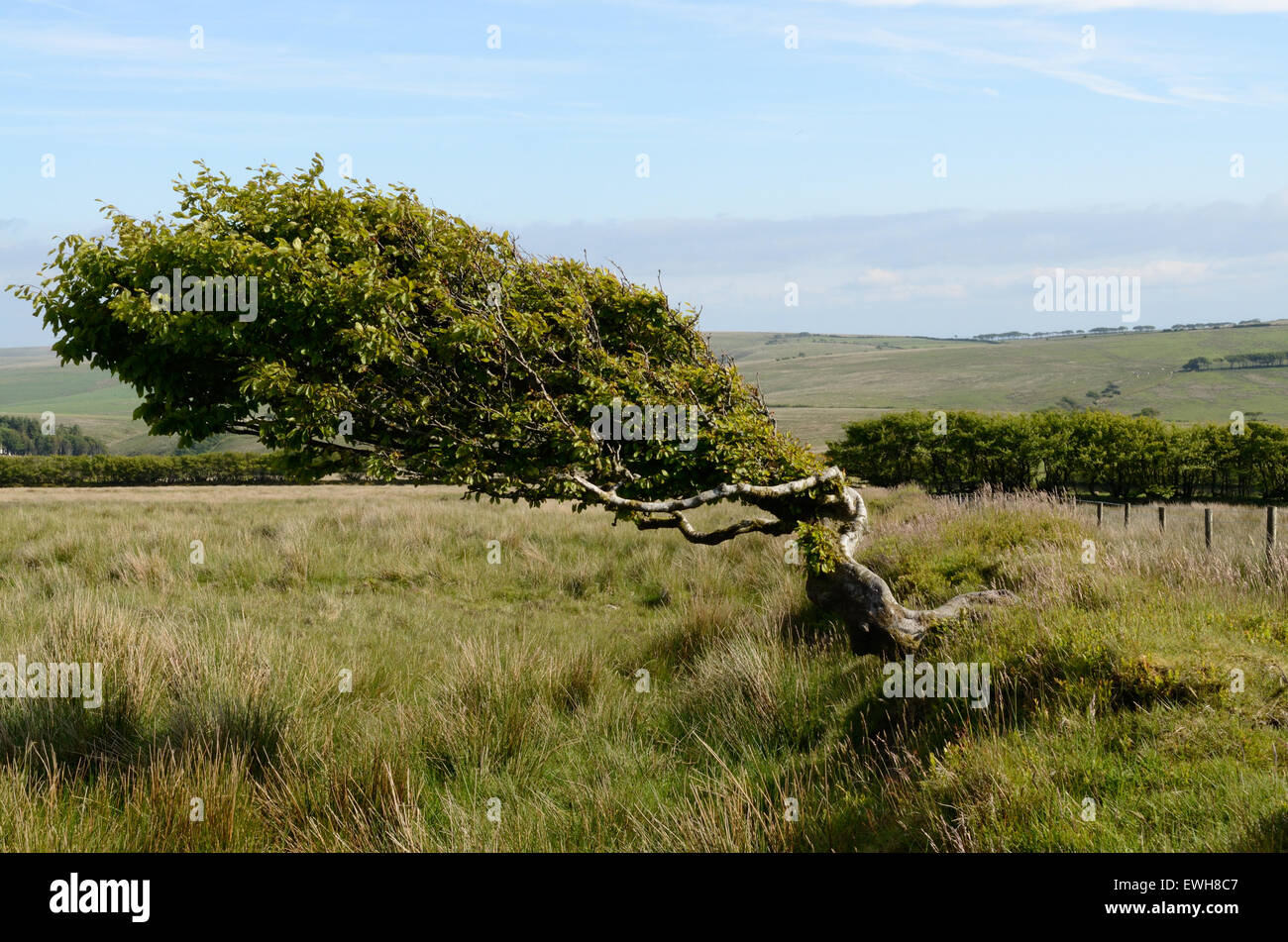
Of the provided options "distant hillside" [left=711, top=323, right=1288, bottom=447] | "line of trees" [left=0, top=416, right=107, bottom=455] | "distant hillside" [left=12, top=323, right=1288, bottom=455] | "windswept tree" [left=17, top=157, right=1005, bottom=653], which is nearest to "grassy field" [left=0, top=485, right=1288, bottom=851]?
"windswept tree" [left=17, top=157, right=1005, bottom=653]

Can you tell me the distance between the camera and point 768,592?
13664mm

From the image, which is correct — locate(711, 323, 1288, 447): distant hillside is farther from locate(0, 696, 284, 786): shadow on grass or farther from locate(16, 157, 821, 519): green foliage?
locate(0, 696, 284, 786): shadow on grass

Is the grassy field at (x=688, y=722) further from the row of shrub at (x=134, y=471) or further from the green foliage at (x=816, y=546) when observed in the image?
the row of shrub at (x=134, y=471)

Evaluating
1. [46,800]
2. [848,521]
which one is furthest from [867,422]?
[46,800]

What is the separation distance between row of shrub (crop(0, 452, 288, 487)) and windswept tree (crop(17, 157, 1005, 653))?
63209 mm

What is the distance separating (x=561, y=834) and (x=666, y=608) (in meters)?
8.70

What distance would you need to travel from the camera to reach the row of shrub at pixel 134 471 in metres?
66.4

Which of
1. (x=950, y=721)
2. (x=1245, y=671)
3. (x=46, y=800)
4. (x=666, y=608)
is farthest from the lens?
(x=666, y=608)

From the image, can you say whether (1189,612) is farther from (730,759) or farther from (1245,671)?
(730,759)

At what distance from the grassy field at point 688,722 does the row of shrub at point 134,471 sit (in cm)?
5761

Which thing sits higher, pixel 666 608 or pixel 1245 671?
pixel 1245 671

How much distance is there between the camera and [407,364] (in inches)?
316

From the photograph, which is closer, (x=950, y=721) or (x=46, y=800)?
(x=46, y=800)

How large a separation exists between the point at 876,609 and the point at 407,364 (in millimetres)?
Answer: 5634
